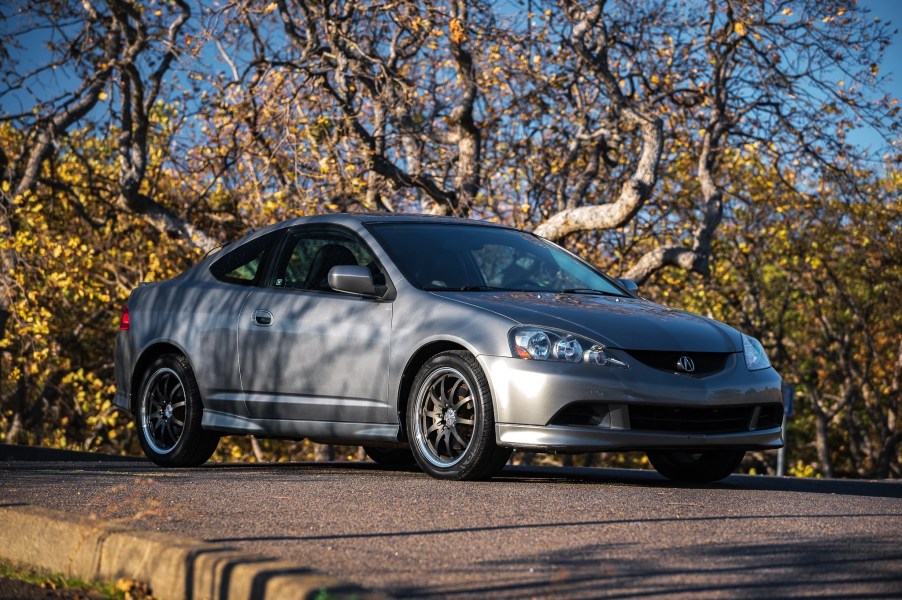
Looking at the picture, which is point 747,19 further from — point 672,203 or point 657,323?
point 657,323

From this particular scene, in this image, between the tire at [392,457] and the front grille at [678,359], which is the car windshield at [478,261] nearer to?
the front grille at [678,359]

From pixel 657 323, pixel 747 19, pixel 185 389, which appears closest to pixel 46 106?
pixel 747 19

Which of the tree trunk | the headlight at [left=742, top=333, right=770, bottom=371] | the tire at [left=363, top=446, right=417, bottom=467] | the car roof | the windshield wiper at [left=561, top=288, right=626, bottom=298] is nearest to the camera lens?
the headlight at [left=742, top=333, right=770, bottom=371]

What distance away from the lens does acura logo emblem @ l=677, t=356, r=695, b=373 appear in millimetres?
7301

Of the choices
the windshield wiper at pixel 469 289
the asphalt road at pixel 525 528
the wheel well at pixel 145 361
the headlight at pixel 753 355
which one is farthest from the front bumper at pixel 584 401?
the wheel well at pixel 145 361

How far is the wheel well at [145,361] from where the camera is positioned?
9.20 metres

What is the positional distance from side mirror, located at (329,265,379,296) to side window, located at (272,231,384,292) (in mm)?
389

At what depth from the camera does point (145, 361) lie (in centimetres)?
929

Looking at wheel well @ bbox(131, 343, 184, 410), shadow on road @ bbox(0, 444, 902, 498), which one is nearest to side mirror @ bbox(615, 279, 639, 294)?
shadow on road @ bbox(0, 444, 902, 498)

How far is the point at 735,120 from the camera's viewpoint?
1906 centimetres

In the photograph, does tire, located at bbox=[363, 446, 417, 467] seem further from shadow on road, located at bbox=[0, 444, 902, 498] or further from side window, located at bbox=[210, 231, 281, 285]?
side window, located at bbox=[210, 231, 281, 285]

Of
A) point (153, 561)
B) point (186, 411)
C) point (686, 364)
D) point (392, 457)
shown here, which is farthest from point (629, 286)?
point (153, 561)

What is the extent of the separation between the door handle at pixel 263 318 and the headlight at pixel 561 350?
196cm

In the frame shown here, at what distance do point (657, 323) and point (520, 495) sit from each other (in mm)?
1414
